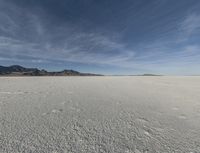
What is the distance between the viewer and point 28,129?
9.85 ft

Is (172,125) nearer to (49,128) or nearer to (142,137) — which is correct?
(142,137)

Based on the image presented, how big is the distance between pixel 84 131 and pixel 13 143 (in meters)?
1.31

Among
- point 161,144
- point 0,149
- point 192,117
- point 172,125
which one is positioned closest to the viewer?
point 0,149

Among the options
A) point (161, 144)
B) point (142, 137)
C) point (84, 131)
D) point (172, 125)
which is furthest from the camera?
point (172, 125)

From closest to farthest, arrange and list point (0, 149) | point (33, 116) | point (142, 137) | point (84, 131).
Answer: point (0, 149), point (142, 137), point (84, 131), point (33, 116)

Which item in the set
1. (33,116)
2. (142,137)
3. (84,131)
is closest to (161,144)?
(142,137)

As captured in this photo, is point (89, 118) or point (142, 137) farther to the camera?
point (89, 118)

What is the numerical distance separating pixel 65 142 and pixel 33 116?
5.83 feet

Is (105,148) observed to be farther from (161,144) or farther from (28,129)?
(28,129)

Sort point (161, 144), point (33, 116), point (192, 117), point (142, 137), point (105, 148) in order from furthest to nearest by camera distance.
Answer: point (192, 117), point (33, 116), point (142, 137), point (161, 144), point (105, 148)

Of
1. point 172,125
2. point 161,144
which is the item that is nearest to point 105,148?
point 161,144

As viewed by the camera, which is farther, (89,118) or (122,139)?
(89,118)

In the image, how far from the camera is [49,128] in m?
3.10

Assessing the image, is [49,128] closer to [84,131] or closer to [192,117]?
[84,131]
